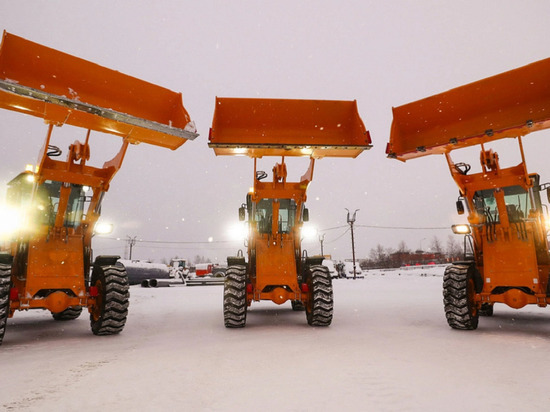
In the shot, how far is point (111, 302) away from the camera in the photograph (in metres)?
6.09

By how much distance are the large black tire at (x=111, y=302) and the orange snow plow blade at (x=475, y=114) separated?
571 cm

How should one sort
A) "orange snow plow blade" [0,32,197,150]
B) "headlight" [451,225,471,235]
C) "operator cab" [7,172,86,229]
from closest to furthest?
"orange snow plow blade" [0,32,197,150], "operator cab" [7,172,86,229], "headlight" [451,225,471,235]

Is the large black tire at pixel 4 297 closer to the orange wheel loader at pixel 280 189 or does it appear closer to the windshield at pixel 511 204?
the orange wheel loader at pixel 280 189

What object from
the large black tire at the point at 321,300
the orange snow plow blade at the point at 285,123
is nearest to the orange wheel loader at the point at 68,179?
the orange snow plow blade at the point at 285,123

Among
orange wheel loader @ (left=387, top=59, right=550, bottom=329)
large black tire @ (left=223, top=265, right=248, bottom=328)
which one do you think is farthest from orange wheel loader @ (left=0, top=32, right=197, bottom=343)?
orange wheel loader @ (left=387, top=59, right=550, bottom=329)

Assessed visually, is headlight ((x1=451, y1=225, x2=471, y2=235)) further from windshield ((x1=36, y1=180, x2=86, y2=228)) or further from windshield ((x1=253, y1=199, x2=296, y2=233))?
windshield ((x1=36, y1=180, x2=86, y2=228))

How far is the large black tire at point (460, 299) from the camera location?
625 centimetres

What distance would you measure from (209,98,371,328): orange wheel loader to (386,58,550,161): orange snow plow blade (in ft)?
3.55

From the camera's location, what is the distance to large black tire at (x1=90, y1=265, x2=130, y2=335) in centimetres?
610

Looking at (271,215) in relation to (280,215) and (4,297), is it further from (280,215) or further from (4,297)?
(4,297)

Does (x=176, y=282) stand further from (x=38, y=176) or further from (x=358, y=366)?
(x=358, y=366)

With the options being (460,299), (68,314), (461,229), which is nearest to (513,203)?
(461,229)

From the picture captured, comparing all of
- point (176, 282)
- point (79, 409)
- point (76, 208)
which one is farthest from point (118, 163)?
point (176, 282)

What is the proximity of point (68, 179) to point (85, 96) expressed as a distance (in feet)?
4.88
